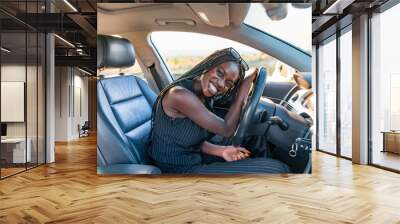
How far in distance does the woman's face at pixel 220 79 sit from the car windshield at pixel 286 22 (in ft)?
2.76

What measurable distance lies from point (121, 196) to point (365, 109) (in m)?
5.71

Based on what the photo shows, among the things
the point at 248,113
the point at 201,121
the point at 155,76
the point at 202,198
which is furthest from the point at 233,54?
the point at 202,198

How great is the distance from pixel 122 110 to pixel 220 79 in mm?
1766

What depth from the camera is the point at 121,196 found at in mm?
5195

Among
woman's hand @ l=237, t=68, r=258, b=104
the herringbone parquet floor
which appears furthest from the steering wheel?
the herringbone parquet floor

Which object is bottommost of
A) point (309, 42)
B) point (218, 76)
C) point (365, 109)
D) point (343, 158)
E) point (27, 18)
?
point (343, 158)

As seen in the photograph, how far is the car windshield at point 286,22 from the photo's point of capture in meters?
6.77

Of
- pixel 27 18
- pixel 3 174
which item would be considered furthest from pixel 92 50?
pixel 3 174

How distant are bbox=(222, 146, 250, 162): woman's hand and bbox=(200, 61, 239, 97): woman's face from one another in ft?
3.23

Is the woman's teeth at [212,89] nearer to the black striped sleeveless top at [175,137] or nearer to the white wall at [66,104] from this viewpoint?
the black striped sleeveless top at [175,137]

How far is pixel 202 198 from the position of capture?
505 centimetres

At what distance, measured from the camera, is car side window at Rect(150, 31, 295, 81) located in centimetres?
679

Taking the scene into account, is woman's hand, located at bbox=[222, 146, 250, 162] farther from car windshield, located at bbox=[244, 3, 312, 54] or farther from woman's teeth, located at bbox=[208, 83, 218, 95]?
car windshield, located at bbox=[244, 3, 312, 54]

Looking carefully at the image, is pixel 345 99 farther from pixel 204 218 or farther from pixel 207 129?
pixel 204 218
